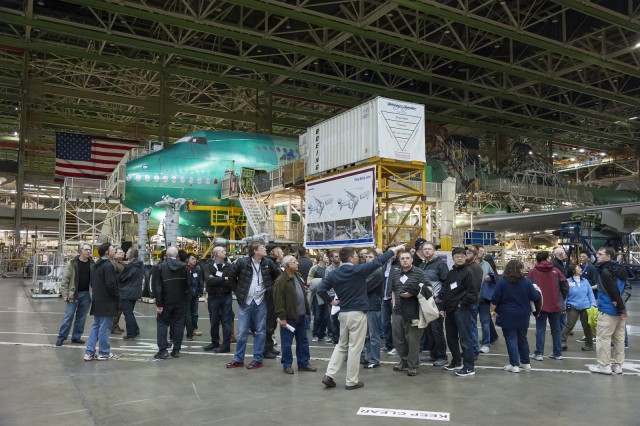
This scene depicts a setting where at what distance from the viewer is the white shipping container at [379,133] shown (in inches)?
665

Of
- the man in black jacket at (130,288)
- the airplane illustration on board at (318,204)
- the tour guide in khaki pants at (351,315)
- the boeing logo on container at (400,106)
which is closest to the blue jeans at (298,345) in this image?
the tour guide in khaki pants at (351,315)

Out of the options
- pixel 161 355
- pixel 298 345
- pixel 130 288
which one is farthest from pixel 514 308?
pixel 130 288

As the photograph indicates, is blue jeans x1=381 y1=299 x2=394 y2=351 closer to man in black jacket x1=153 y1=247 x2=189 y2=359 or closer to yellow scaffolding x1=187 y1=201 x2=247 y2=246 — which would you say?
man in black jacket x1=153 y1=247 x2=189 y2=359

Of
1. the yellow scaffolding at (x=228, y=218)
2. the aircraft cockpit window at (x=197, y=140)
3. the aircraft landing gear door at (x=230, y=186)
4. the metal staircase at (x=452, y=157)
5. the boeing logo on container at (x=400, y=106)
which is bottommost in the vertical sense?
the yellow scaffolding at (x=228, y=218)

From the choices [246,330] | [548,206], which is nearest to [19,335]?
[246,330]

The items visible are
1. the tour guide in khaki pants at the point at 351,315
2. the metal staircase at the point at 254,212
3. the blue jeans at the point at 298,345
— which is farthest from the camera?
the metal staircase at the point at 254,212

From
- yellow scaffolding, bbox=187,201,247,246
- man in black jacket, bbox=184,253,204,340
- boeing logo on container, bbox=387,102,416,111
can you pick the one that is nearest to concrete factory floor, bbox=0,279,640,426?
man in black jacket, bbox=184,253,204,340

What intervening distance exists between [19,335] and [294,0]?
65.4ft

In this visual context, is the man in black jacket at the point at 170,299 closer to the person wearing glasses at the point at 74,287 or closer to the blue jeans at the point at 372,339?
the person wearing glasses at the point at 74,287

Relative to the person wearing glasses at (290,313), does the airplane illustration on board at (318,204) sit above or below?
above

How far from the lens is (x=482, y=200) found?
38.4 metres

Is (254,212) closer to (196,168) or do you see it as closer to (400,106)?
(196,168)

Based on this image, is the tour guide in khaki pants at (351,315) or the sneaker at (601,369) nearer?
the tour guide in khaki pants at (351,315)

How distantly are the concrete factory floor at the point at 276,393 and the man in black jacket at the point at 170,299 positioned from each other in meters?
0.32
